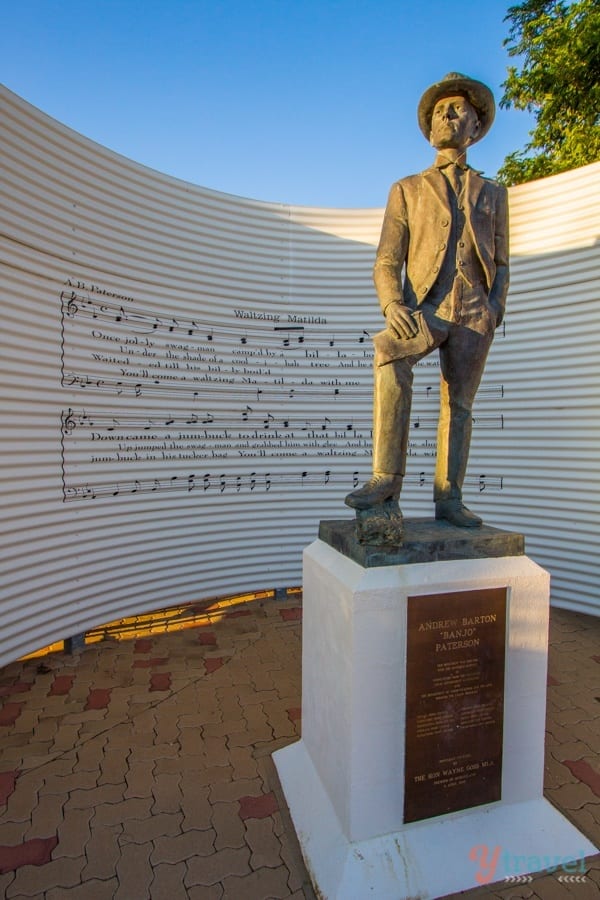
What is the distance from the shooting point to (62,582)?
13.4 feet

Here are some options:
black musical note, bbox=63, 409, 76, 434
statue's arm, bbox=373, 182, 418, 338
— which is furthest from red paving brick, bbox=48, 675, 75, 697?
statue's arm, bbox=373, 182, 418, 338

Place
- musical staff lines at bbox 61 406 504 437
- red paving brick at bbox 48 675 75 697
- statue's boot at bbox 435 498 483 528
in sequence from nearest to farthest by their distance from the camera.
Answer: statue's boot at bbox 435 498 483 528 → red paving brick at bbox 48 675 75 697 → musical staff lines at bbox 61 406 504 437

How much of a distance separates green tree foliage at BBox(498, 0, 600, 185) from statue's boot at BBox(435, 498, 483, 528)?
8726 mm

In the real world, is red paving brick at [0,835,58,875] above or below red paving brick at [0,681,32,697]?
above

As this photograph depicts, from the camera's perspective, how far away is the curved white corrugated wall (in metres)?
3.86

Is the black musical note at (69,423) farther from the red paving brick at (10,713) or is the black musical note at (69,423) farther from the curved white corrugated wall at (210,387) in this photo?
the red paving brick at (10,713)

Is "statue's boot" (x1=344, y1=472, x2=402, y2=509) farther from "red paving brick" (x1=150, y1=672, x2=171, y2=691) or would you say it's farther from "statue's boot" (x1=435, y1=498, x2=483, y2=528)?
"red paving brick" (x1=150, y1=672, x2=171, y2=691)

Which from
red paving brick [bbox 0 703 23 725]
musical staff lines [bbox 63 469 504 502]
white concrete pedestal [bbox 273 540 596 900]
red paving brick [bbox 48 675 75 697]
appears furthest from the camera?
musical staff lines [bbox 63 469 504 502]

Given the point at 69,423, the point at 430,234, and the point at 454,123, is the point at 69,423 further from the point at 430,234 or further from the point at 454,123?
the point at 454,123

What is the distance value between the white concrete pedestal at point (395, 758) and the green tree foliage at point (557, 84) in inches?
365

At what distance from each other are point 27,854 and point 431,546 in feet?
6.95

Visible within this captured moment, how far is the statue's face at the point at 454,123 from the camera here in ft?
7.62

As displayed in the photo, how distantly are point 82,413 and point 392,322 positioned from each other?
2.88 m

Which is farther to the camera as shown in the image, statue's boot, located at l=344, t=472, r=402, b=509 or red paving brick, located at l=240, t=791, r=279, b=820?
red paving brick, located at l=240, t=791, r=279, b=820
